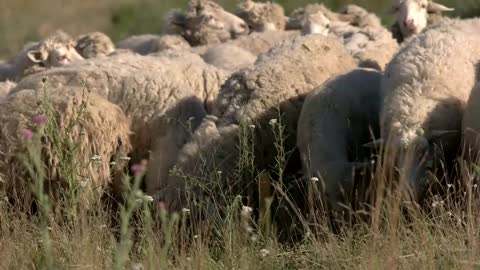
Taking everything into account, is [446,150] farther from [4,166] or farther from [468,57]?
[4,166]

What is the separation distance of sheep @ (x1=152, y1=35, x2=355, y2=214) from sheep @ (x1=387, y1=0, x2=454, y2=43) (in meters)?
3.65

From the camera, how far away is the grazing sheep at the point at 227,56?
9.98 metres

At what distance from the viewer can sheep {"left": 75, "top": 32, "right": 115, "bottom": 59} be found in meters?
12.0

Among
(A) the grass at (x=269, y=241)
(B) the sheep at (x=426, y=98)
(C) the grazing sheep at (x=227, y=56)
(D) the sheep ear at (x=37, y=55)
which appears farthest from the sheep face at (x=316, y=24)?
(A) the grass at (x=269, y=241)

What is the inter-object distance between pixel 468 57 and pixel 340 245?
6.90 feet

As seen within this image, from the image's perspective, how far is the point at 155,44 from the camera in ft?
40.5

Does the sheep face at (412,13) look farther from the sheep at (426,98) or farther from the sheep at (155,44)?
the sheep at (426,98)

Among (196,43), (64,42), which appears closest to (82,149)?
(64,42)

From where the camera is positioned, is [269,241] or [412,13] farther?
[412,13]

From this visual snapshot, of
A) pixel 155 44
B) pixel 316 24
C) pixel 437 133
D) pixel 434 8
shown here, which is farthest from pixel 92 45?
pixel 437 133

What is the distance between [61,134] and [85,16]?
20.8 metres

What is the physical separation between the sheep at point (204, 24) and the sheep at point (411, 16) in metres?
2.24

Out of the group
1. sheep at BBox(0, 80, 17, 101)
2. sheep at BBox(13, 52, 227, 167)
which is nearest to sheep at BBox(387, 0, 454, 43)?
sheep at BBox(13, 52, 227, 167)

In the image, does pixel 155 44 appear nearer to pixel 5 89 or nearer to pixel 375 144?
pixel 5 89
